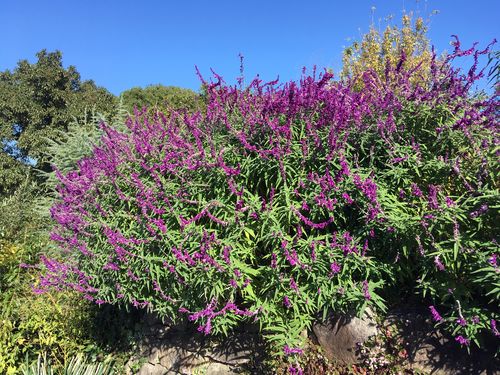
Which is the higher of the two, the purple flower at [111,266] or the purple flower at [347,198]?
the purple flower at [347,198]

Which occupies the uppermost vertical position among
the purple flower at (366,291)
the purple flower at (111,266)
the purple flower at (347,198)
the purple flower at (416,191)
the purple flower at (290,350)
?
the purple flower at (416,191)

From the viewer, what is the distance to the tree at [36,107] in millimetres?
16766

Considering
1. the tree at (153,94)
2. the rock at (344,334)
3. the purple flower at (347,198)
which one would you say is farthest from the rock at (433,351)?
the tree at (153,94)

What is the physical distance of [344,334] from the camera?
3855 mm

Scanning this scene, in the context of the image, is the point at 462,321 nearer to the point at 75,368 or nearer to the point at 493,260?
the point at 493,260

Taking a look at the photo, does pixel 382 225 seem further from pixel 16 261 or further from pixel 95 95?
pixel 95 95

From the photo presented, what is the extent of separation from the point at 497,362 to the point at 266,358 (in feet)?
6.68

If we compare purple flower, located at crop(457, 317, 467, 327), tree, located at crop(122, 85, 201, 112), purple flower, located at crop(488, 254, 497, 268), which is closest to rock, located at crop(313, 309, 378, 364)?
purple flower, located at crop(457, 317, 467, 327)

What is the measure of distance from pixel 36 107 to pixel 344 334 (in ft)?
56.0

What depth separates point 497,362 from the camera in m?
3.33

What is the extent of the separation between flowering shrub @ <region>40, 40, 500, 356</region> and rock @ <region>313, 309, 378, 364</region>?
0.37 m

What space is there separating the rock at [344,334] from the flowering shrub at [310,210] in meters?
0.37

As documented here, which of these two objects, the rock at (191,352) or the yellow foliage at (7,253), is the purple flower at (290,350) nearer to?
the rock at (191,352)

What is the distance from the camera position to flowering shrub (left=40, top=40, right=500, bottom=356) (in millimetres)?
3262
